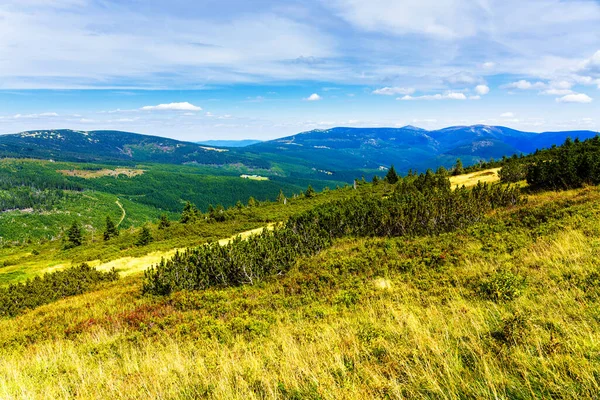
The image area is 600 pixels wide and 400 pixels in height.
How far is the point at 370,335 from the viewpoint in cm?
589

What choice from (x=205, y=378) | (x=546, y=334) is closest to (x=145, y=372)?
(x=205, y=378)

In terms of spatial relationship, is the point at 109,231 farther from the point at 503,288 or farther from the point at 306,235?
the point at 503,288

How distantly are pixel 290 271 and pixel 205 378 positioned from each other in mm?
13162

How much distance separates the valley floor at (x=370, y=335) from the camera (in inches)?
147

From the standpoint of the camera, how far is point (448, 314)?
260 inches

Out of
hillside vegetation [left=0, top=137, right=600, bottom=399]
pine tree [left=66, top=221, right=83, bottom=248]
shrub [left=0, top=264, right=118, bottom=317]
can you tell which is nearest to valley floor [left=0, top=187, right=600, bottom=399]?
hillside vegetation [left=0, top=137, right=600, bottom=399]

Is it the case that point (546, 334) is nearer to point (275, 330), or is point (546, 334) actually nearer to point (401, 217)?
point (275, 330)

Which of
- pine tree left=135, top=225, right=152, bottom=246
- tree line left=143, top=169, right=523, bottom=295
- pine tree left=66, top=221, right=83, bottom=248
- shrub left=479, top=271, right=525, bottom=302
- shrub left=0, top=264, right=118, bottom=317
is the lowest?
pine tree left=66, top=221, right=83, bottom=248

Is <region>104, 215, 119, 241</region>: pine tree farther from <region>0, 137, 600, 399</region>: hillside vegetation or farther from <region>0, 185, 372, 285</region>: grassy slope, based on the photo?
<region>0, 137, 600, 399</region>: hillside vegetation

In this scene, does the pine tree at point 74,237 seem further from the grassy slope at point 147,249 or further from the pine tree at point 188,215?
the pine tree at point 188,215

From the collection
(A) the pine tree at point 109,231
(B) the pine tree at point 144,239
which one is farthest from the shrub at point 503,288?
(A) the pine tree at point 109,231

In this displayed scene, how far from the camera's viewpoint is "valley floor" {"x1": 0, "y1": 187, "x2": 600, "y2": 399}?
3.72 meters

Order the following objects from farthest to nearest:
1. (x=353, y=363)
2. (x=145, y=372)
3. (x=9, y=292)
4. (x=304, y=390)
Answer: (x=9, y=292)
(x=145, y=372)
(x=353, y=363)
(x=304, y=390)

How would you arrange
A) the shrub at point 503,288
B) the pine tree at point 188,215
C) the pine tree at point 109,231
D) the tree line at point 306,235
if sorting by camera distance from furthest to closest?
the pine tree at point 109,231 → the pine tree at point 188,215 → the tree line at point 306,235 → the shrub at point 503,288
